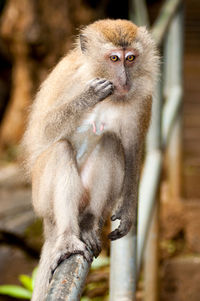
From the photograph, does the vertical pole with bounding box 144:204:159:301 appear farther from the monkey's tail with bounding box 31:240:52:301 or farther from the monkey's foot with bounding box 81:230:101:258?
the monkey's tail with bounding box 31:240:52:301

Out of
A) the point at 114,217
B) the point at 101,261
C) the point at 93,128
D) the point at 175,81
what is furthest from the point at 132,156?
the point at 175,81

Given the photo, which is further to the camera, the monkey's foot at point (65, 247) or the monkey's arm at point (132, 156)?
the monkey's arm at point (132, 156)

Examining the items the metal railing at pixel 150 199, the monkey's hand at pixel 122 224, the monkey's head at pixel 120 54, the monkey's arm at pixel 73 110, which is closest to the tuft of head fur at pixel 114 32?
the monkey's head at pixel 120 54

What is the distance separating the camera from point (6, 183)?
21.1 ft

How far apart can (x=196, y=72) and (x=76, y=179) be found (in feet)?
16.1

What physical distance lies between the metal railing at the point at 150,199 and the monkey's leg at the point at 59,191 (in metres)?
0.24

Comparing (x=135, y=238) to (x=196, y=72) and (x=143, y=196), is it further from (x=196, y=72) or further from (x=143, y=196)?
(x=196, y=72)

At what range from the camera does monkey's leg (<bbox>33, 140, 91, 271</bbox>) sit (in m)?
2.39

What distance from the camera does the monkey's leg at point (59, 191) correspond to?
239cm

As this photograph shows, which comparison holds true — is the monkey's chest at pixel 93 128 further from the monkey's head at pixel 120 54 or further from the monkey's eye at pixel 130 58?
the monkey's eye at pixel 130 58

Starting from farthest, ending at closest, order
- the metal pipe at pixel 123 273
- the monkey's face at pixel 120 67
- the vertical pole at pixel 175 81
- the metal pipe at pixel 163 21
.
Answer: the vertical pole at pixel 175 81 < the metal pipe at pixel 163 21 < the monkey's face at pixel 120 67 < the metal pipe at pixel 123 273

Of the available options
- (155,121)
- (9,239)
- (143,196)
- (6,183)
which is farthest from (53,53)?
(143,196)

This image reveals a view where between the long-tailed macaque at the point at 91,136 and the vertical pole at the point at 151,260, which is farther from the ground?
the long-tailed macaque at the point at 91,136

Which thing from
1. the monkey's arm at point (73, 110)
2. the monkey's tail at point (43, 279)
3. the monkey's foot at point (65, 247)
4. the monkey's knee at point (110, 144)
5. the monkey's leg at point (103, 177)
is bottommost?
the monkey's tail at point (43, 279)
